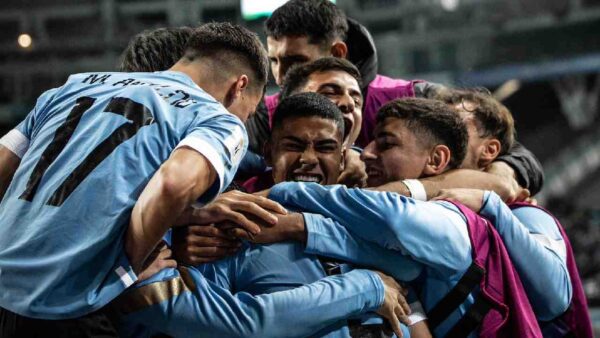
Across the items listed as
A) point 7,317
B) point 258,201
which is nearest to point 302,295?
point 258,201

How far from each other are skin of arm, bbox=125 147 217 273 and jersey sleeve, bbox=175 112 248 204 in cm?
→ 2

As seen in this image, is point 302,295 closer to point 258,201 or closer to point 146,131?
point 258,201

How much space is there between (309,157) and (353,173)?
42 centimetres

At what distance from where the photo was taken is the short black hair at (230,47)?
2.61 metres

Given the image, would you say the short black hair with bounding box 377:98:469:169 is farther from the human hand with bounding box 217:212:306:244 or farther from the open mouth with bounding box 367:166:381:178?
the human hand with bounding box 217:212:306:244

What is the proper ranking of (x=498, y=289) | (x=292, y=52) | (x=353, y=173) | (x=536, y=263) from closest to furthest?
(x=498, y=289) < (x=536, y=263) < (x=353, y=173) < (x=292, y=52)

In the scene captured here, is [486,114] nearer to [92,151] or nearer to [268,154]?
[268,154]

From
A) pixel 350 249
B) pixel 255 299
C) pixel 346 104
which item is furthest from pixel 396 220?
pixel 346 104

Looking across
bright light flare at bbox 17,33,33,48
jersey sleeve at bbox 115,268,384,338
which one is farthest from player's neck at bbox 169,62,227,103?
bright light flare at bbox 17,33,33,48

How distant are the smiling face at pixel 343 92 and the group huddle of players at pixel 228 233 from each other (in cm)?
44

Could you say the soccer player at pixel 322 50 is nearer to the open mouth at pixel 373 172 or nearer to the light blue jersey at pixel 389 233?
the open mouth at pixel 373 172

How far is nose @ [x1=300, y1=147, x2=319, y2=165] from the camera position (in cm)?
281

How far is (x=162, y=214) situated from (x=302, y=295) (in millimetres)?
444

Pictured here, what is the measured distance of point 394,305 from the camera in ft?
7.59
